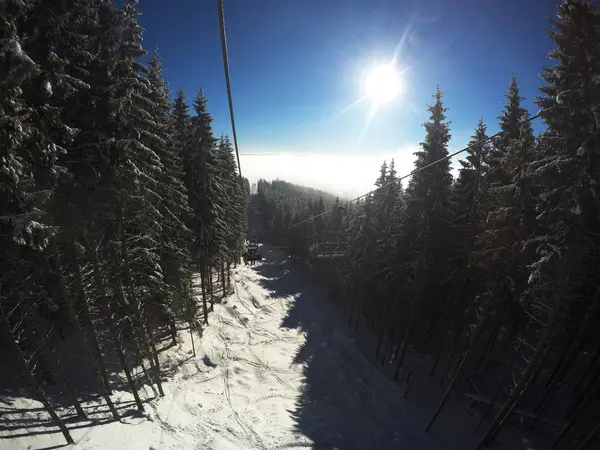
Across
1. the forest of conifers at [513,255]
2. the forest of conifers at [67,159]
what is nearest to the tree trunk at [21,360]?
the forest of conifers at [67,159]

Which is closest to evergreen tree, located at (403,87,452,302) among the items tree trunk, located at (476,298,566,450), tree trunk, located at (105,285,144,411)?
tree trunk, located at (476,298,566,450)

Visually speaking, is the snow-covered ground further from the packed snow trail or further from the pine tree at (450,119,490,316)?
the pine tree at (450,119,490,316)

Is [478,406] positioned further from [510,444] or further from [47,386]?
[47,386]

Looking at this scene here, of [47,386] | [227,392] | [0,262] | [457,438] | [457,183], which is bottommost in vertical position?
[457,438]

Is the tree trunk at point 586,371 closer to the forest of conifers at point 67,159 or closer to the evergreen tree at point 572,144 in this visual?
the evergreen tree at point 572,144

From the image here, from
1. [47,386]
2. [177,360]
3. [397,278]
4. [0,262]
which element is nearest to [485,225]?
[397,278]

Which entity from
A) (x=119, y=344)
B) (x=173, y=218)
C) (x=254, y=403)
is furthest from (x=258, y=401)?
(x=173, y=218)
